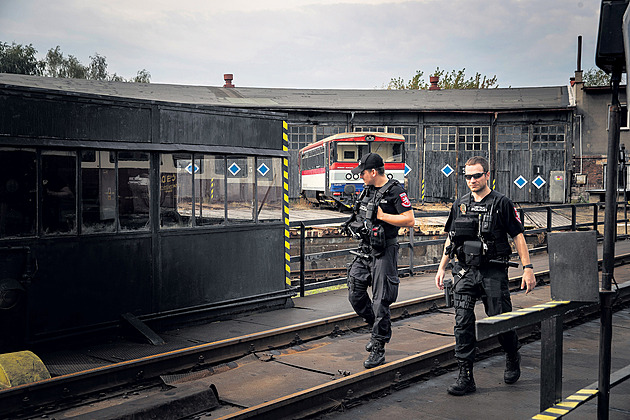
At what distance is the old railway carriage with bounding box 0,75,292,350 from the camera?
693 cm

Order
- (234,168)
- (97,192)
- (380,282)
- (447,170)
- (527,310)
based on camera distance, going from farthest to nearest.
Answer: (447,170) → (234,168) → (97,192) → (380,282) → (527,310)

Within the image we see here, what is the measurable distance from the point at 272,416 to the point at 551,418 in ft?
8.23

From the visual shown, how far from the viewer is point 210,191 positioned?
9.20 m

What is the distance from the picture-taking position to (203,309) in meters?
8.99

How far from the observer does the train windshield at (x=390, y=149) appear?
2905cm

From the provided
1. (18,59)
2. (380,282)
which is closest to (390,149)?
(380,282)

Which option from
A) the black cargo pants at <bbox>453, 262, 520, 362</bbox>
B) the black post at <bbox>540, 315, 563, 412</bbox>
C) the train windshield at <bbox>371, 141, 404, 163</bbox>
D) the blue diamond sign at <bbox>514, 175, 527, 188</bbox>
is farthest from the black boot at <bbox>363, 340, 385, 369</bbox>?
the blue diamond sign at <bbox>514, 175, 527, 188</bbox>

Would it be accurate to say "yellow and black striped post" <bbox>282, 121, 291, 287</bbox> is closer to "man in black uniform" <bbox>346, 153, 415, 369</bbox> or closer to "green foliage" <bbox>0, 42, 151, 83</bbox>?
"man in black uniform" <bbox>346, 153, 415, 369</bbox>

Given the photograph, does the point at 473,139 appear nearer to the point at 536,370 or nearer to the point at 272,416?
the point at 536,370

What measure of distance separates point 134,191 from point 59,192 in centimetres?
108

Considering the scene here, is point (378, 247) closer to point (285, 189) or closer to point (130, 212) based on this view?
point (130, 212)

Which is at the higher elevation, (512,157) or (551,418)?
(512,157)

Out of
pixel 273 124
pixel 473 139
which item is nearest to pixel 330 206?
pixel 473 139

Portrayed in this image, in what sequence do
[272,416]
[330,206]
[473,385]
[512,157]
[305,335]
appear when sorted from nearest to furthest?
[272,416]
[473,385]
[305,335]
[330,206]
[512,157]
